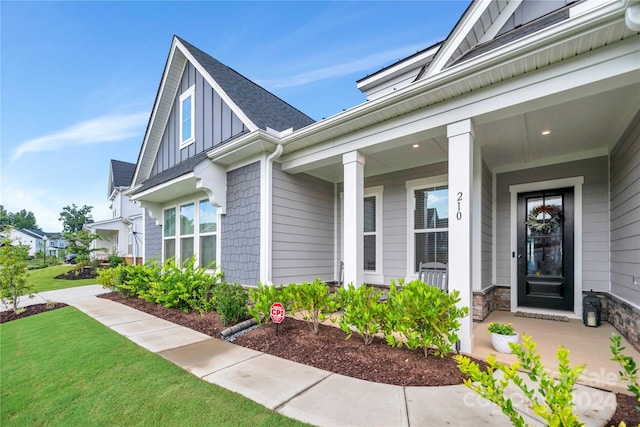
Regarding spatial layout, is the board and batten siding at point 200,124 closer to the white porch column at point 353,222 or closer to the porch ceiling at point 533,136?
the porch ceiling at point 533,136

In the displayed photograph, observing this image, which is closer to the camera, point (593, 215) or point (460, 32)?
point (593, 215)

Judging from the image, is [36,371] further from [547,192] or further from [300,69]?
[300,69]

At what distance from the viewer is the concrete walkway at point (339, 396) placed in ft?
6.66

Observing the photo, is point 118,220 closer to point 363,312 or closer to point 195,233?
point 195,233

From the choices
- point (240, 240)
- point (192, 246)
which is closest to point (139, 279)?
point (192, 246)

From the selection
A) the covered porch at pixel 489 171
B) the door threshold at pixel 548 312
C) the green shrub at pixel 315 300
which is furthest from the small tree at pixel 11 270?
the door threshold at pixel 548 312

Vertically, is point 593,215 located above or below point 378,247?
above

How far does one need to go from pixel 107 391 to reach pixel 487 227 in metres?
5.68

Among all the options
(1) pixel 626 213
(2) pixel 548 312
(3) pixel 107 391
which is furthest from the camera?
(2) pixel 548 312

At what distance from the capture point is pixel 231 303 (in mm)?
4379

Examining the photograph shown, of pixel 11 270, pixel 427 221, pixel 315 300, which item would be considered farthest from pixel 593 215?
pixel 11 270

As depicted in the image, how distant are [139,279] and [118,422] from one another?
520cm

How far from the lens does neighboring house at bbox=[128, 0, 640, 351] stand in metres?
2.97

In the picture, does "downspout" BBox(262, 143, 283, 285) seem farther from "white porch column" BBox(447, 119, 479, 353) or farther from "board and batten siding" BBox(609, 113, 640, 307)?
"board and batten siding" BBox(609, 113, 640, 307)
